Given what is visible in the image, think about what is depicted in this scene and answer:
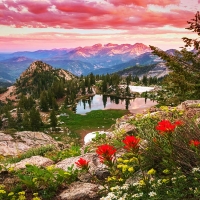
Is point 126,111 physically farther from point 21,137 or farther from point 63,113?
Answer: point 21,137

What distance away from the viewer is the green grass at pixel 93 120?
66.4 m

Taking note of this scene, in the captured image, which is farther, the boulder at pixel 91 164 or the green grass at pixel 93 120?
the green grass at pixel 93 120

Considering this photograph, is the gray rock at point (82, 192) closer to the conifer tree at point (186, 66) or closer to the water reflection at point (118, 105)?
the conifer tree at point (186, 66)

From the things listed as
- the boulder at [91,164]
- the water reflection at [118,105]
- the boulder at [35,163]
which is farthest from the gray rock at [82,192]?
the water reflection at [118,105]

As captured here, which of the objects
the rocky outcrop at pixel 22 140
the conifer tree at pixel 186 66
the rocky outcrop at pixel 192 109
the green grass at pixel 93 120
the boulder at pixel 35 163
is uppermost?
the conifer tree at pixel 186 66

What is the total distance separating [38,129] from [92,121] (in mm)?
16161

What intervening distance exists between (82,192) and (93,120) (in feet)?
219

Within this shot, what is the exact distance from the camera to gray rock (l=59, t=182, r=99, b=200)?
5977mm

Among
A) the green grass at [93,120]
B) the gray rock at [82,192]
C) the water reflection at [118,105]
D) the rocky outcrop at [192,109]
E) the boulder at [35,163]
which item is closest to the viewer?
the gray rock at [82,192]

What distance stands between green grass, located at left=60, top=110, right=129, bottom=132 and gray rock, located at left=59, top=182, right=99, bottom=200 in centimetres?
5751

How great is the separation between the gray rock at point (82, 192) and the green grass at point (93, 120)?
5751cm

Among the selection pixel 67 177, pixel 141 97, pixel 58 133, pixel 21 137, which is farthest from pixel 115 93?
pixel 67 177

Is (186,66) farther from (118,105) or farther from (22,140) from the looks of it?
(118,105)

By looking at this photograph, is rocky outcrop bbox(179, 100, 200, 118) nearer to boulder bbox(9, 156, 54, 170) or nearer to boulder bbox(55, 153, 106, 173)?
boulder bbox(55, 153, 106, 173)
